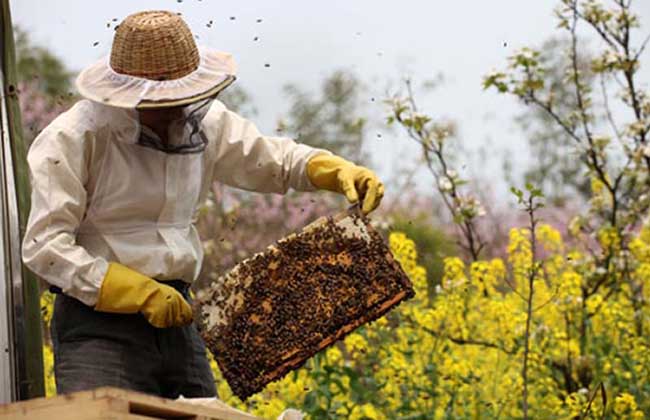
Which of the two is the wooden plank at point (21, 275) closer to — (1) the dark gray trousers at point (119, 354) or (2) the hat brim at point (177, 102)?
(1) the dark gray trousers at point (119, 354)

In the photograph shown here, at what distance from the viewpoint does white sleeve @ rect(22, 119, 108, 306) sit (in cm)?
377

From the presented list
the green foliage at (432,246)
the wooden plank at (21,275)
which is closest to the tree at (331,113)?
the green foliage at (432,246)

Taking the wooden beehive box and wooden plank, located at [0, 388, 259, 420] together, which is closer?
wooden plank, located at [0, 388, 259, 420]

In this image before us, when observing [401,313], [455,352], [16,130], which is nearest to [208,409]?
[16,130]

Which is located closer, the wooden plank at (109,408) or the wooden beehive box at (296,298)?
the wooden plank at (109,408)

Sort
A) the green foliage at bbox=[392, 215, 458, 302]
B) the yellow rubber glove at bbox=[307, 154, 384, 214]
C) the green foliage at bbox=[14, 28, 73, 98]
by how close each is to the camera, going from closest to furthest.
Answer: the yellow rubber glove at bbox=[307, 154, 384, 214] < the green foliage at bbox=[392, 215, 458, 302] < the green foliage at bbox=[14, 28, 73, 98]

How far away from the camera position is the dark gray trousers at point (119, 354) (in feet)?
12.8

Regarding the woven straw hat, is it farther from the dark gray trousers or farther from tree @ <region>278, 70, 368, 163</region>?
tree @ <region>278, 70, 368, 163</region>

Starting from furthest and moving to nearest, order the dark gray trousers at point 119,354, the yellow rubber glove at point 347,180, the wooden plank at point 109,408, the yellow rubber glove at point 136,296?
the yellow rubber glove at point 347,180, the dark gray trousers at point 119,354, the yellow rubber glove at point 136,296, the wooden plank at point 109,408

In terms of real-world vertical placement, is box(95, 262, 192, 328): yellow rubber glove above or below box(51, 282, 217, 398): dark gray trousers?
above

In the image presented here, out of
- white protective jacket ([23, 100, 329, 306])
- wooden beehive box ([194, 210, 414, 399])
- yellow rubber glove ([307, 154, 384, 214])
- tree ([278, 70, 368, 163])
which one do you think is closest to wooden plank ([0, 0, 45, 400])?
white protective jacket ([23, 100, 329, 306])

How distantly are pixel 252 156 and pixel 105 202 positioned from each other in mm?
540

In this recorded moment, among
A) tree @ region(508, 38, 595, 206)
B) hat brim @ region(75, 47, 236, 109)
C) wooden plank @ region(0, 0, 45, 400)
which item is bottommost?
wooden plank @ region(0, 0, 45, 400)

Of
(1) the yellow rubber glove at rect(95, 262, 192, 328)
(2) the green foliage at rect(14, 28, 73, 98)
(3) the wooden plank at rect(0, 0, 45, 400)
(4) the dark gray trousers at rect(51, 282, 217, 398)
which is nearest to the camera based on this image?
(1) the yellow rubber glove at rect(95, 262, 192, 328)
